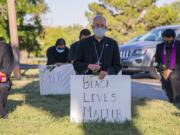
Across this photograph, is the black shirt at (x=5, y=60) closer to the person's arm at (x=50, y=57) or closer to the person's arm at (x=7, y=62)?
the person's arm at (x=7, y=62)

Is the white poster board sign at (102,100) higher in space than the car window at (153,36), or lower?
higher

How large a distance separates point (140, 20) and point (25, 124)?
5175cm

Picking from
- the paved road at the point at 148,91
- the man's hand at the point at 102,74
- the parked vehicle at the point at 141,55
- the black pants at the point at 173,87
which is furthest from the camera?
the parked vehicle at the point at 141,55

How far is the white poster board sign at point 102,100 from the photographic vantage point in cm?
884

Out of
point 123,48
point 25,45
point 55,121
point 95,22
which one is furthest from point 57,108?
point 25,45

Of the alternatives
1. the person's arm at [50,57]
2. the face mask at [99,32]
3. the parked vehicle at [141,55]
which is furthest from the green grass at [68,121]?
the parked vehicle at [141,55]

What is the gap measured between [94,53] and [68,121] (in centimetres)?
119

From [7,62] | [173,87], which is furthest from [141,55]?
[7,62]

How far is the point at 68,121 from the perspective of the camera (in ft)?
29.5

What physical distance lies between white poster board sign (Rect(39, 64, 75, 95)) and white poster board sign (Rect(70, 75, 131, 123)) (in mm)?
5486

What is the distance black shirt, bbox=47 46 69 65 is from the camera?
14031 mm

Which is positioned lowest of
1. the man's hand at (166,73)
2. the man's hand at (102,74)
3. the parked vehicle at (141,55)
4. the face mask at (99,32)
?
the parked vehicle at (141,55)

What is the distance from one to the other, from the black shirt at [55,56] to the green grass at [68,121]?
2.00m

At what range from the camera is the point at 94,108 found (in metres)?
8.89
